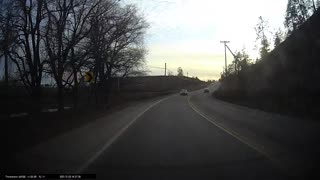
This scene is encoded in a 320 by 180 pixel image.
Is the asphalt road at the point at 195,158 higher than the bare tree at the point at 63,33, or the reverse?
the bare tree at the point at 63,33

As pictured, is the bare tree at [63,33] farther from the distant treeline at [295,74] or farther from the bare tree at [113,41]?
the distant treeline at [295,74]

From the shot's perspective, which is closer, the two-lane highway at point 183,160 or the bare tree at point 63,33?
the two-lane highway at point 183,160

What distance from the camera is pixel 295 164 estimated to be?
11359 millimetres

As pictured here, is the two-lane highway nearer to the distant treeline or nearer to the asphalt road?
the asphalt road

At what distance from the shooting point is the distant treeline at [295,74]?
39.0 meters

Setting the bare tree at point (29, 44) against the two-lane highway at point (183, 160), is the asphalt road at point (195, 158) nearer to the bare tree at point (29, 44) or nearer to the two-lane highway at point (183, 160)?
the two-lane highway at point (183, 160)

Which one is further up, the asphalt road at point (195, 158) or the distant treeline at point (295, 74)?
the distant treeline at point (295, 74)

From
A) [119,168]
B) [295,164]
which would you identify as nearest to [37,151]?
[119,168]

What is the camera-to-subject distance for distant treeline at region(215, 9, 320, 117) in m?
39.0

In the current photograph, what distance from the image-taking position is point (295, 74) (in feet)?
156

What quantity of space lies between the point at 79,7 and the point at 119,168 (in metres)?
31.8

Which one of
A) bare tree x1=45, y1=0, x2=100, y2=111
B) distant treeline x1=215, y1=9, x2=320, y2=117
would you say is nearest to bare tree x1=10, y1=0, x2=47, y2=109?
bare tree x1=45, y1=0, x2=100, y2=111

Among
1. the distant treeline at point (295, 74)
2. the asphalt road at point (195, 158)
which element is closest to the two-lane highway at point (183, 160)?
the asphalt road at point (195, 158)

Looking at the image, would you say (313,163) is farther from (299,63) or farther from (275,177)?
(299,63)
